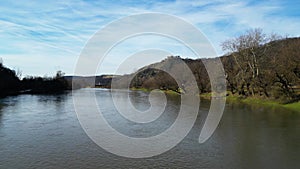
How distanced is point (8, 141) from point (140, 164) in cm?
722

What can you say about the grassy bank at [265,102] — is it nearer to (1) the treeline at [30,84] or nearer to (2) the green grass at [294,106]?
(2) the green grass at [294,106]

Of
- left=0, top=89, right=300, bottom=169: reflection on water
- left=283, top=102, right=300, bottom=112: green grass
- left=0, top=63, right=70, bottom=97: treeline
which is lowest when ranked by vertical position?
left=0, top=89, right=300, bottom=169: reflection on water

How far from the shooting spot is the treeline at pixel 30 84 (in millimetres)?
54119

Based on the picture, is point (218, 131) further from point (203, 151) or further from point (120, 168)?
point (120, 168)

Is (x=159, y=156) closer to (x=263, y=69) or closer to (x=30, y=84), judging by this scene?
(x=263, y=69)

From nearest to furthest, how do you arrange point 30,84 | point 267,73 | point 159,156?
point 159,156
point 267,73
point 30,84

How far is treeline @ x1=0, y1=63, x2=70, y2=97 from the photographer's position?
54.1 meters

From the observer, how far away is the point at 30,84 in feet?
230

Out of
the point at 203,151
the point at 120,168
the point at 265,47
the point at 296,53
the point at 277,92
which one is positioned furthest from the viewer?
the point at 265,47

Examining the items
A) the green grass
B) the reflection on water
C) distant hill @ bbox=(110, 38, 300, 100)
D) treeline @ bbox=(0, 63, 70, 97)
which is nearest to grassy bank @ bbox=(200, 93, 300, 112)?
the green grass

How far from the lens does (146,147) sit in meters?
12.9

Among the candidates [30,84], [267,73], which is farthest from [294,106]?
[30,84]

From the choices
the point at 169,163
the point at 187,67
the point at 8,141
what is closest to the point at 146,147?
the point at 169,163

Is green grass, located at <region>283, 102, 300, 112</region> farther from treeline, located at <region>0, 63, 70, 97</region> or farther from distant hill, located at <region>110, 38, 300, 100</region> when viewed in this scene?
treeline, located at <region>0, 63, 70, 97</region>
